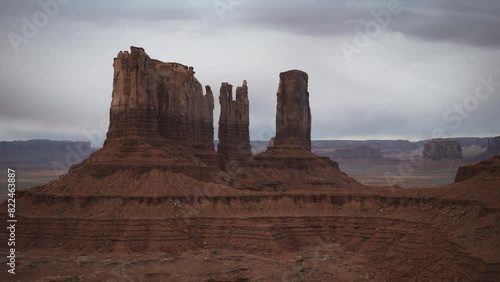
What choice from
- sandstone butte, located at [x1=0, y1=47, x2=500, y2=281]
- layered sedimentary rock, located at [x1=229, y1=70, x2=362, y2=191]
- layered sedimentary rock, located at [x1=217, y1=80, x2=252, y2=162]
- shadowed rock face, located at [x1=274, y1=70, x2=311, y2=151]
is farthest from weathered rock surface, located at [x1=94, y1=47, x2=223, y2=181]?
shadowed rock face, located at [x1=274, y1=70, x2=311, y2=151]

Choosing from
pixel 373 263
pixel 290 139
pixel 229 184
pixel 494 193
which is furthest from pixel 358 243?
pixel 290 139

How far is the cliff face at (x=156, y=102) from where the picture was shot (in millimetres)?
80812

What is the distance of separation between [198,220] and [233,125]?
1555 inches

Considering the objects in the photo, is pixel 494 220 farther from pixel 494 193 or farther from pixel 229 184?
pixel 229 184

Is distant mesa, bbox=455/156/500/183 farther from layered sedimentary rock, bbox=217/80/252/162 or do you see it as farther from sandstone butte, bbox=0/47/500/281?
layered sedimentary rock, bbox=217/80/252/162

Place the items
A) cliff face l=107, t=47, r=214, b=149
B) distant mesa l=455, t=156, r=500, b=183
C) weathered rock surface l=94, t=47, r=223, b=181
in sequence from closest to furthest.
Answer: distant mesa l=455, t=156, r=500, b=183, weathered rock surface l=94, t=47, r=223, b=181, cliff face l=107, t=47, r=214, b=149

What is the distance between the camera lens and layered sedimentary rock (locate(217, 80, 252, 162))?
4257 inches

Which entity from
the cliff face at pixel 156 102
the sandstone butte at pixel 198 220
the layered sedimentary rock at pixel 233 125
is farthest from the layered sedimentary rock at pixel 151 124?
the layered sedimentary rock at pixel 233 125

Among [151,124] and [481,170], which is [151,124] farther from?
[481,170]

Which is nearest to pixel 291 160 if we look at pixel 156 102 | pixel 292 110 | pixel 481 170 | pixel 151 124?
pixel 292 110

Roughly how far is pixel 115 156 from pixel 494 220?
4177 cm

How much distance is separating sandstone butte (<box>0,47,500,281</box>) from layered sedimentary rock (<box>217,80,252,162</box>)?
15.6m

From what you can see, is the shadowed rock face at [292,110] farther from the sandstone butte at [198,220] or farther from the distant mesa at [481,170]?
the distant mesa at [481,170]

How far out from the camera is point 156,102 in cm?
8219
